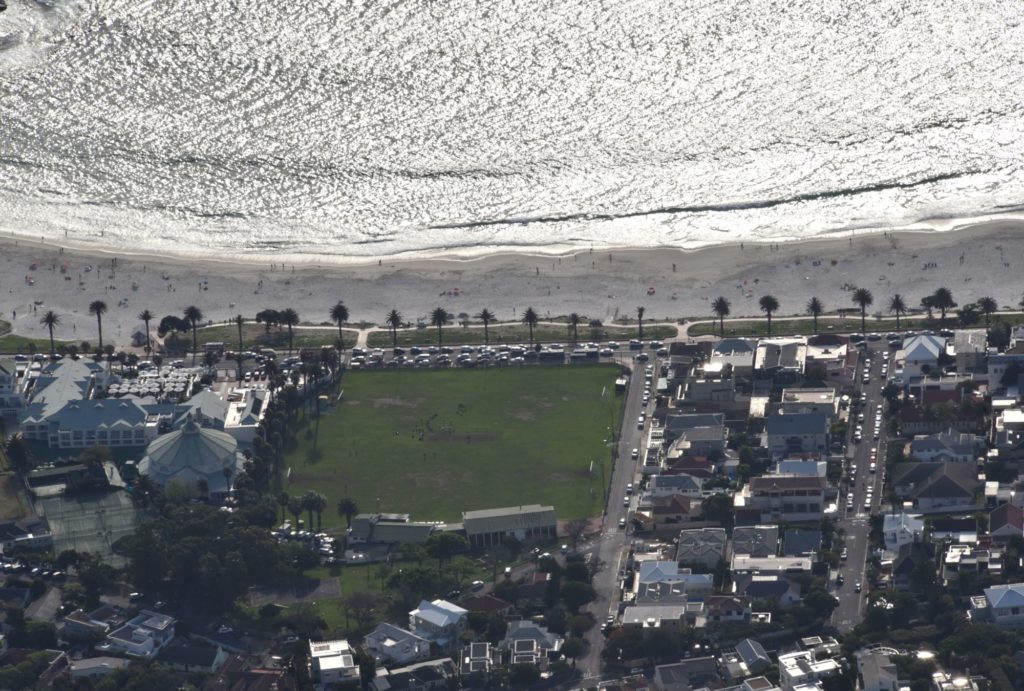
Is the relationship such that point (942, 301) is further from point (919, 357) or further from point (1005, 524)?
point (1005, 524)

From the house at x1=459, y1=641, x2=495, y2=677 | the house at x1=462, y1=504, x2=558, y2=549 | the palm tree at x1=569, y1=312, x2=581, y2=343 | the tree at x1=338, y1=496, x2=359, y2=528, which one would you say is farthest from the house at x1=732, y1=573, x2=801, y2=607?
the palm tree at x1=569, y1=312, x2=581, y2=343

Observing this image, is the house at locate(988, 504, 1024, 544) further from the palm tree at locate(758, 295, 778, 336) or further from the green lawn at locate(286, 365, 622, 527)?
the palm tree at locate(758, 295, 778, 336)

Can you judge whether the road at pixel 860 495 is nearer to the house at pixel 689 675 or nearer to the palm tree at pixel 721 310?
the house at pixel 689 675

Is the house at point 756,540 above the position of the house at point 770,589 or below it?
above

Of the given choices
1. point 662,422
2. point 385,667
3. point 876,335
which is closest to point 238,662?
point 385,667

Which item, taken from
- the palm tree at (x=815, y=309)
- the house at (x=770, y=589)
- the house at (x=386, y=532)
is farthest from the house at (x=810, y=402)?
the house at (x=386, y=532)

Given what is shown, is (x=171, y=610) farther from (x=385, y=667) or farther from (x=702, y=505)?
(x=702, y=505)

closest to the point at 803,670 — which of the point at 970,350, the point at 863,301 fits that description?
the point at 970,350
